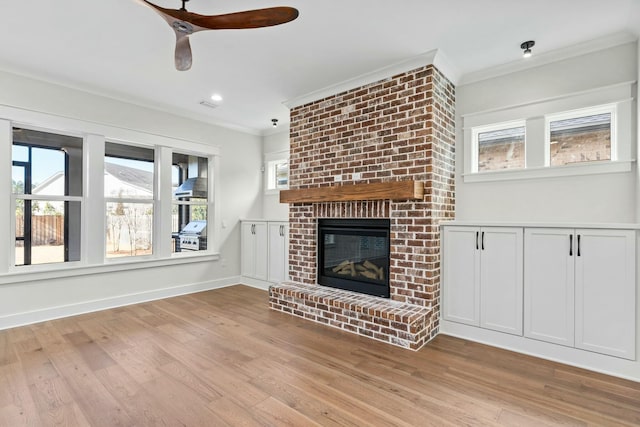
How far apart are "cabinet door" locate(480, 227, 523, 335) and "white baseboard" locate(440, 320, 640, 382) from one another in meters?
0.09

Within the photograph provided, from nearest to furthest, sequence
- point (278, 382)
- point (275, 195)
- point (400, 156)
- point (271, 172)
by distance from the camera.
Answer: point (278, 382) → point (400, 156) → point (275, 195) → point (271, 172)

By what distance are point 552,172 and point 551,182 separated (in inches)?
3.7

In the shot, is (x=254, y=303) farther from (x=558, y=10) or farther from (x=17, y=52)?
(x=558, y=10)

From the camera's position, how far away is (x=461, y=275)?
10.4 ft

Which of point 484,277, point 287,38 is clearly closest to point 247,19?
point 287,38

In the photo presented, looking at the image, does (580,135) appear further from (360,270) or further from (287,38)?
(287,38)

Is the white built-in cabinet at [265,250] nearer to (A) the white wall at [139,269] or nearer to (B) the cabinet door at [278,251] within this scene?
(B) the cabinet door at [278,251]

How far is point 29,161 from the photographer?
3697 millimetres

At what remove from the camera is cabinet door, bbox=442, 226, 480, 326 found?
3.10 metres

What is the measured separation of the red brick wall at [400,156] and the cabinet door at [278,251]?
2.70ft

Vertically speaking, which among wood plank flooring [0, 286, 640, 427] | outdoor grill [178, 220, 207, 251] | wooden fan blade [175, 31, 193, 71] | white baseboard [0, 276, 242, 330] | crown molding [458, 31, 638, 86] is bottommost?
wood plank flooring [0, 286, 640, 427]

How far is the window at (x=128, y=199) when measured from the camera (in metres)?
4.29

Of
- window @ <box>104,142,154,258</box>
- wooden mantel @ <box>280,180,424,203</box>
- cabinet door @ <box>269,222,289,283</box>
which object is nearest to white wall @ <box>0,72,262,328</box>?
window @ <box>104,142,154,258</box>

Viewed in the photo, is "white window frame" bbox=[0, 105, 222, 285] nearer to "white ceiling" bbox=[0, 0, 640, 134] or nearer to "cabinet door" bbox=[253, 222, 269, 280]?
"white ceiling" bbox=[0, 0, 640, 134]
